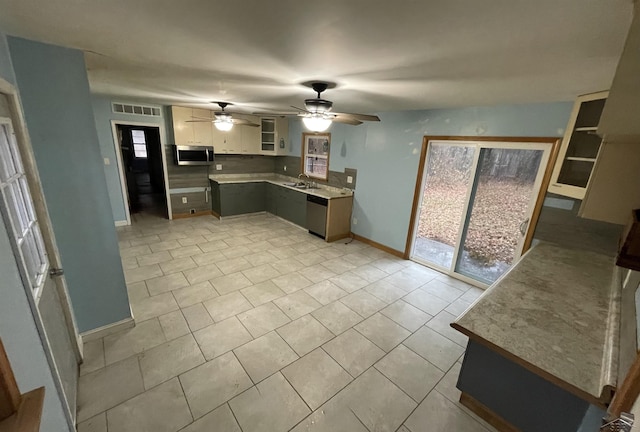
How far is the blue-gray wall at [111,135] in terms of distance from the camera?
175 inches

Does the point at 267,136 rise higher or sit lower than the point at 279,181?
higher

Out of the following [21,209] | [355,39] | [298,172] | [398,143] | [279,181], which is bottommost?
[279,181]

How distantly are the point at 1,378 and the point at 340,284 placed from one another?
2974 mm

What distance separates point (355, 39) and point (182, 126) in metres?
4.82

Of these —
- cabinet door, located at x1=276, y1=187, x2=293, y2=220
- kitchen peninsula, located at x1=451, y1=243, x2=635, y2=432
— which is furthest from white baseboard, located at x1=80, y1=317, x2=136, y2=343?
cabinet door, located at x1=276, y1=187, x2=293, y2=220

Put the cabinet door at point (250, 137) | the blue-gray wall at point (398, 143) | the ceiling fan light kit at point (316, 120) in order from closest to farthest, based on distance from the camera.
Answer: the ceiling fan light kit at point (316, 120) → the blue-gray wall at point (398, 143) → the cabinet door at point (250, 137)

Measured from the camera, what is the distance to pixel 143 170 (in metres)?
9.51

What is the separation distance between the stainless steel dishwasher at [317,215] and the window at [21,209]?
356 centimetres

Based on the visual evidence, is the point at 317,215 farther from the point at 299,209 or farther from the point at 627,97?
the point at 627,97

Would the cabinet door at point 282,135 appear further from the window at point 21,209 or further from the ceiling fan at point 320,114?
the window at point 21,209

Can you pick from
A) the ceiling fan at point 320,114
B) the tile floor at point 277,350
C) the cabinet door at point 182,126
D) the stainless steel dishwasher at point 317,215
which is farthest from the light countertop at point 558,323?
the cabinet door at point 182,126

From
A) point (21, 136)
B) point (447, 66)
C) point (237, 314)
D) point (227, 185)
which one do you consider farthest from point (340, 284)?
point (227, 185)

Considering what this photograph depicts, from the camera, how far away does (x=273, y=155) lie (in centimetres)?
624

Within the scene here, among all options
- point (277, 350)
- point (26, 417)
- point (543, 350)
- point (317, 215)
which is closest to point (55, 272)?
point (26, 417)
